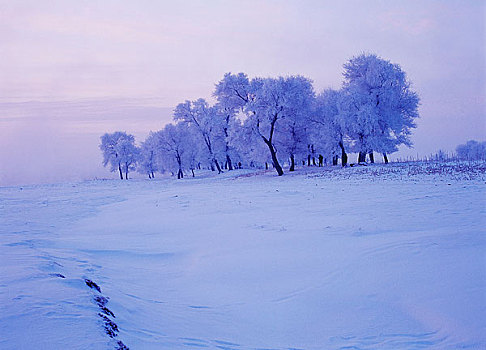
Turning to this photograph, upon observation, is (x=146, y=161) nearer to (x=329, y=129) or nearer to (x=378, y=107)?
(x=329, y=129)

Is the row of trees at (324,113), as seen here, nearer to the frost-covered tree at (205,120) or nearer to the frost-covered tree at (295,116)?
the frost-covered tree at (295,116)

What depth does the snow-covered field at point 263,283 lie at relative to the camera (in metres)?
Answer: 3.91

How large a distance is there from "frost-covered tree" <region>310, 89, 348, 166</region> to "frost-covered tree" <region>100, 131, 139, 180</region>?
44290 millimetres

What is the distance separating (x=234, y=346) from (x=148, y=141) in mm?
73432

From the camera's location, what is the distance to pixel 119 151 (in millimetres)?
68188

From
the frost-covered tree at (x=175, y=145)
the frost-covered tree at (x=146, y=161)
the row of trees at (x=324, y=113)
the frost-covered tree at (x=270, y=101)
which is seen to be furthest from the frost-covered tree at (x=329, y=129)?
the frost-covered tree at (x=146, y=161)

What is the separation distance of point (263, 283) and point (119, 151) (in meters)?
67.8

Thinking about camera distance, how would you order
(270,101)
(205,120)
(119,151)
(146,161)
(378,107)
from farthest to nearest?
(146,161)
(119,151)
(205,120)
(378,107)
(270,101)

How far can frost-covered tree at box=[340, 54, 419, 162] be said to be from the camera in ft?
115

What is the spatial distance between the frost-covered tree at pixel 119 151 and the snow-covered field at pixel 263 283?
A: 60220mm

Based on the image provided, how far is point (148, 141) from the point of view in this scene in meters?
73.6

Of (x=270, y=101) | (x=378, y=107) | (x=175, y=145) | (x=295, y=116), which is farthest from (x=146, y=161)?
(x=378, y=107)

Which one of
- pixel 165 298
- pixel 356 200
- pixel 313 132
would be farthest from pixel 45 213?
pixel 313 132

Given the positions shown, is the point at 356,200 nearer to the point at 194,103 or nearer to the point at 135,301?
the point at 135,301
